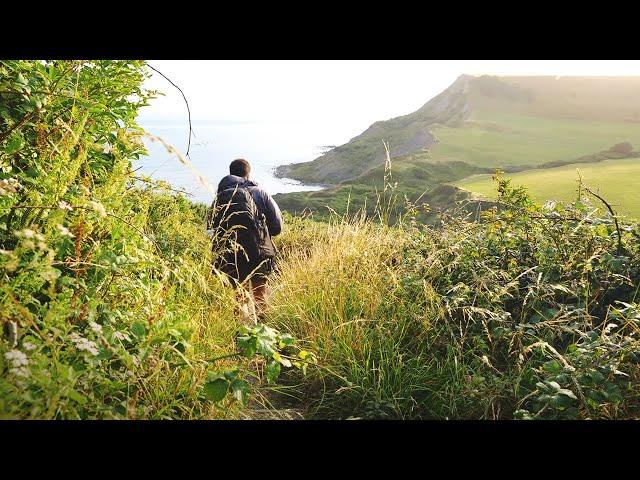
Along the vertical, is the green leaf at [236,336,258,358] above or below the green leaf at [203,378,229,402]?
above

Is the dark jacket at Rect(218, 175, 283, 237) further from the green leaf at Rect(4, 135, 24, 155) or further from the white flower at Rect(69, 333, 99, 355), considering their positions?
the white flower at Rect(69, 333, 99, 355)

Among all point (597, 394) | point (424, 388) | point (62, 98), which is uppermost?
point (62, 98)

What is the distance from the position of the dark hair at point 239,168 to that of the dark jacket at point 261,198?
2.8 inches

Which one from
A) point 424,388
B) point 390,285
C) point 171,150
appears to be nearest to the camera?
point 171,150

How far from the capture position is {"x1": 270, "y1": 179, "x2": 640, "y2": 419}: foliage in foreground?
2.56m

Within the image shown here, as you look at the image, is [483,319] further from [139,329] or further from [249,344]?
[139,329]

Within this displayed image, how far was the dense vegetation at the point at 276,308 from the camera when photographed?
1889 millimetres

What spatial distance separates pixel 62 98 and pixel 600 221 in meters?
3.23

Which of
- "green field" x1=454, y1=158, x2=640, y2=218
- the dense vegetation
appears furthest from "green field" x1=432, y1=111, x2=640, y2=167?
the dense vegetation

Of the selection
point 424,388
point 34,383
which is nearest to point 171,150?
point 34,383

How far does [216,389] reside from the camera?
188cm

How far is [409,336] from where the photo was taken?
3213mm

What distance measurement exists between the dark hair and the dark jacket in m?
0.07
